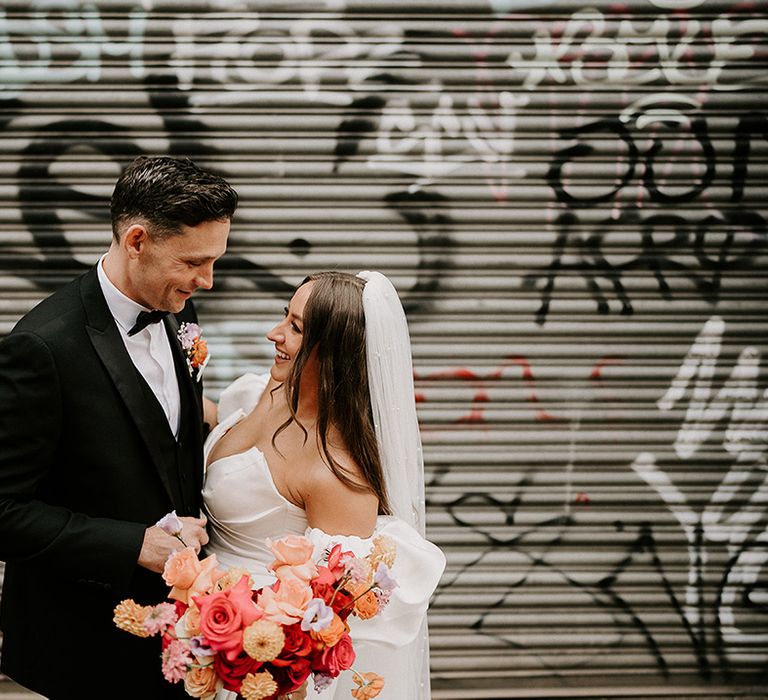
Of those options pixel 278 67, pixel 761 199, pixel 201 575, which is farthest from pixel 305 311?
pixel 761 199

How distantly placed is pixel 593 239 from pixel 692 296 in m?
0.57

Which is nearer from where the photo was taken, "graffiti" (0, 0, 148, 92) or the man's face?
the man's face

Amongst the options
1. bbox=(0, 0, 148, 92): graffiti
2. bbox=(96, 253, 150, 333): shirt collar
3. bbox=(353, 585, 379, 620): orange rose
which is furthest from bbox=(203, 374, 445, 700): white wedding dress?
bbox=(0, 0, 148, 92): graffiti

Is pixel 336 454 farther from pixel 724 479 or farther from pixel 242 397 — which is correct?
pixel 724 479

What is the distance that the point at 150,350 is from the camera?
2.85 meters

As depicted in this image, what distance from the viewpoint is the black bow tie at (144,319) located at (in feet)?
8.93

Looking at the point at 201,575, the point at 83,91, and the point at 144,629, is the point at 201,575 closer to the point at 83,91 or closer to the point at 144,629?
the point at 144,629

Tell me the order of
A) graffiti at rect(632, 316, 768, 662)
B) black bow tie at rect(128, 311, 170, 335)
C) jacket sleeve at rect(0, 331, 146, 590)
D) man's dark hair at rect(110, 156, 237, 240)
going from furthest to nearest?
graffiti at rect(632, 316, 768, 662) < black bow tie at rect(128, 311, 170, 335) < man's dark hair at rect(110, 156, 237, 240) < jacket sleeve at rect(0, 331, 146, 590)

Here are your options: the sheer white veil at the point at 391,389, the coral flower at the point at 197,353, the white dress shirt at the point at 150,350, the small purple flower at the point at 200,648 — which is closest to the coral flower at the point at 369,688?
the small purple flower at the point at 200,648

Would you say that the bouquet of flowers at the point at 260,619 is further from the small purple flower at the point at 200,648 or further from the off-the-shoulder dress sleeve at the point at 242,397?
the off-the-shoulder dress sleeve at the point at 242,397

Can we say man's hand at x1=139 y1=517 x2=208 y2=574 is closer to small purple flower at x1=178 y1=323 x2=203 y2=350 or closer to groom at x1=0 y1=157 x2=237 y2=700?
groom at x1=0 y1=157 x2=237 y2=700

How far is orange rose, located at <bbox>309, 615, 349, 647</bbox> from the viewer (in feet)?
7.02

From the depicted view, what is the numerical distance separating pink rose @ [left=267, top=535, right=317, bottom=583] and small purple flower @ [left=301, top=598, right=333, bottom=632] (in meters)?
0.11

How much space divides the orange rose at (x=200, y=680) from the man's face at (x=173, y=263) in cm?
115
